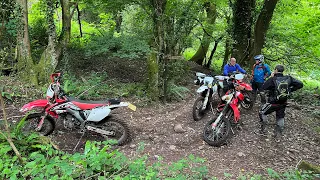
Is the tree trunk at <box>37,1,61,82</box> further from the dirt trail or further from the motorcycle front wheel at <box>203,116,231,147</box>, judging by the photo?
the motorcycle front wheel at <box>203,116,231,147</box>

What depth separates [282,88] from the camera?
594 cm

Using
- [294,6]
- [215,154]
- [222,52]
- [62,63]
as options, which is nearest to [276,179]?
[215,154]

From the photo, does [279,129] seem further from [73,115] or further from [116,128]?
[73,115]

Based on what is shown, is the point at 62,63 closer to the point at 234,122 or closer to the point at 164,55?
the point at 164,55

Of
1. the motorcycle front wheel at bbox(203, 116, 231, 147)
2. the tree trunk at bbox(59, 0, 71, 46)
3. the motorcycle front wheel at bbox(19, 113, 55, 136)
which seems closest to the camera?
the motorcycle front wheel at bbox(19, 113, 55, 136)

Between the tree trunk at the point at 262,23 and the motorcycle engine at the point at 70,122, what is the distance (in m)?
7.32

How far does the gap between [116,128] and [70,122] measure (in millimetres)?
969

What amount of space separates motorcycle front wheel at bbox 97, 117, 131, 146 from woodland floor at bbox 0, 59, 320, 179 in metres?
0.17

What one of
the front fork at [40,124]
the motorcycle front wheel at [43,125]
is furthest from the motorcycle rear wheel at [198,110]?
the front fork at [40,124]

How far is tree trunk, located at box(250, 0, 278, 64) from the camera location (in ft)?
32.0

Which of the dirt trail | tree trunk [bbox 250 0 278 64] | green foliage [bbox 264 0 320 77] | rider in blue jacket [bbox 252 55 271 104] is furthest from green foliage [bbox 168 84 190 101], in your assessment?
green foliage [bbox 264 0 320 77]

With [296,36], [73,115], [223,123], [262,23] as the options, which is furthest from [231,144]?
[296,36]

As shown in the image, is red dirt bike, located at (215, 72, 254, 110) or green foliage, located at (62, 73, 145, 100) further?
green foliage, located at (62, 73, 145, 100)

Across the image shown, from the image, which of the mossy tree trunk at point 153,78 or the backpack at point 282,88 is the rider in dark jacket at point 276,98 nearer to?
the backpack at point 282,88
